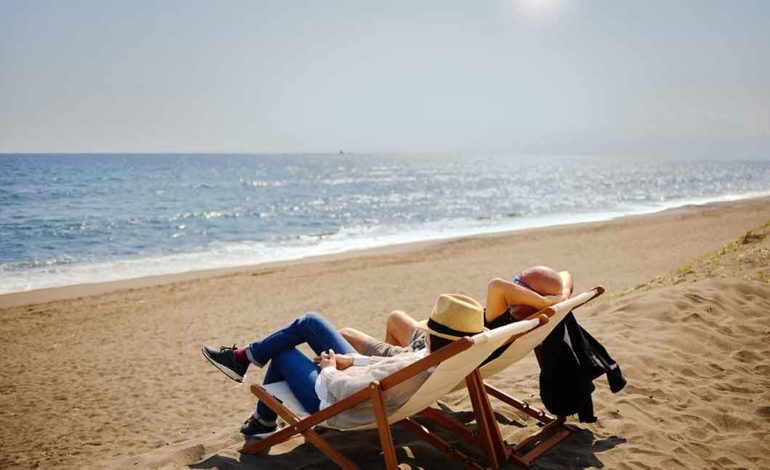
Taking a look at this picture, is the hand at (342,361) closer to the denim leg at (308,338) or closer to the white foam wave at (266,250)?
the denim leg at (308,338)

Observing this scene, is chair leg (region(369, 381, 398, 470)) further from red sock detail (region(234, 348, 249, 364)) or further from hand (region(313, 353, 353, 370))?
red sock detail (region(234, 348, 249, 364))

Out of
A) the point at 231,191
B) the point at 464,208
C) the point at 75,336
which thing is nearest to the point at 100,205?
the point at 231,191

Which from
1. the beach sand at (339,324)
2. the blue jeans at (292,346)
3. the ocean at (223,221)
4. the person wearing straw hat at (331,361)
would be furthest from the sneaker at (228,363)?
the ocean at (223,221)

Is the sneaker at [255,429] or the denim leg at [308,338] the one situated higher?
the denim leg at [308,338]

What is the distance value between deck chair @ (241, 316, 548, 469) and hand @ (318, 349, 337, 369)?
0.96 feet

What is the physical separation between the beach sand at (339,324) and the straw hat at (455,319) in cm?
104

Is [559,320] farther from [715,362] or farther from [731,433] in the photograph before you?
[715,362]

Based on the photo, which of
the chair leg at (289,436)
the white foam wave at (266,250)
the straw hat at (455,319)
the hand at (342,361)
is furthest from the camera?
the white foam wave at (266,250)

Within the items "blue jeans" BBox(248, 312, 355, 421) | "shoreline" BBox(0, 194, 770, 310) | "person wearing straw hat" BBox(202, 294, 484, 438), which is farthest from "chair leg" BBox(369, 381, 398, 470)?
"shoreline" BBox(0, 194, 770, 310)

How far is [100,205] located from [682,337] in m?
31.0

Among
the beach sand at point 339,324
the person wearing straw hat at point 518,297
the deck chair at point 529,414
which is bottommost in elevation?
the beach sand at point 339,324

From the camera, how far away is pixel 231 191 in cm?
4219

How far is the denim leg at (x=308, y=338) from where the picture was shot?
3500 millimetres

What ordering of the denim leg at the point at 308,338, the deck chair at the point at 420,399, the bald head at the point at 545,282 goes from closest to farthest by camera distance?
the deck chair at the point at 420,399 < the bald head at the point at 545,282 < the denim leg at the point at 308,338
